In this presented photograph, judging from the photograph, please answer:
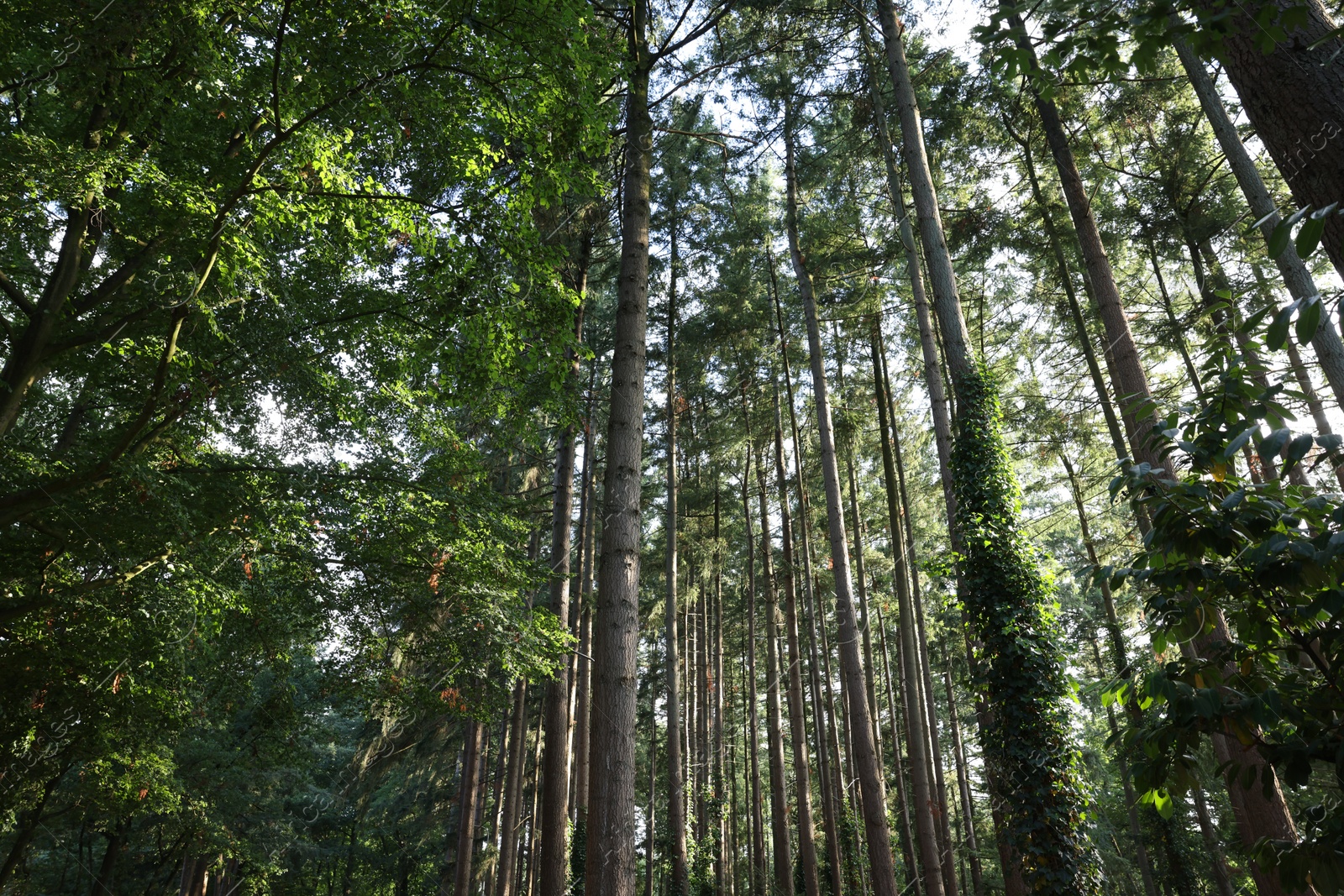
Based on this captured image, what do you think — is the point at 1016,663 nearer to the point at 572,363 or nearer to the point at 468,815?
the point at 572,363

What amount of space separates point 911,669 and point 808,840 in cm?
443

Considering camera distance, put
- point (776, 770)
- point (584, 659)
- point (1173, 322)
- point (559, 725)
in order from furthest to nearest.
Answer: point (584, 659) < point (776, 770) < point (1173, 322) < point (559, 725)

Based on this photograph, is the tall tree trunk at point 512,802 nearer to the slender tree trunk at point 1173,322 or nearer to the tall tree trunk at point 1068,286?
the tall tree trunk at point 1068,286

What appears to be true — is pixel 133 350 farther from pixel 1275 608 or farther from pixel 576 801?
pixel 576 801

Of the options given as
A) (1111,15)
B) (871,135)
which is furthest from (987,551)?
(871,135)

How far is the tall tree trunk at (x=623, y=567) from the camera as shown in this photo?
18.2 feet

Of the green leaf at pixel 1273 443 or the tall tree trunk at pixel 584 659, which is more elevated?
the tall tree trunk at pixel 584 659

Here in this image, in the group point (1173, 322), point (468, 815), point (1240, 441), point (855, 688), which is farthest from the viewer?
point (468, 815)

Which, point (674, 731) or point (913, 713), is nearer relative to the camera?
point (913, 713)

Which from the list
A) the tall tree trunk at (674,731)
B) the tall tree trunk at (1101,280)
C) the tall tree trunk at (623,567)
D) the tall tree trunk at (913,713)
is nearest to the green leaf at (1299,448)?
the tall tree trunk at (623,567)

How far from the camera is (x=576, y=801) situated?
1831cm

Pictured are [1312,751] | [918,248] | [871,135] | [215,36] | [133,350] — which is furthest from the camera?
[871,135]

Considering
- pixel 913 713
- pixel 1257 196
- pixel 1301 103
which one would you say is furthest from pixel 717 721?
pixel 1301 103

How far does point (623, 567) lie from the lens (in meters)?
6.06
